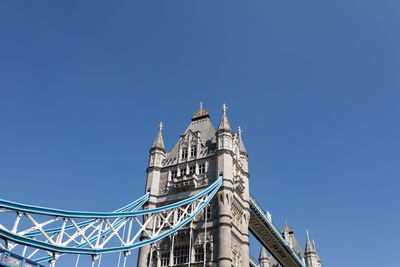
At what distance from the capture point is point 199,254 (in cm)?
3553

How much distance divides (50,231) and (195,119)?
2333 cm

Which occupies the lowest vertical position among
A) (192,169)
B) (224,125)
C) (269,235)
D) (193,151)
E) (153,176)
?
(269,235)

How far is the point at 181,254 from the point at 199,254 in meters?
1.86

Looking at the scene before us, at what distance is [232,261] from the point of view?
35.9m

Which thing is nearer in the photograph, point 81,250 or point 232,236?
point 81,250

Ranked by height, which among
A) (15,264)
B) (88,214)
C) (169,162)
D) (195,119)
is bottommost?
(15,264)

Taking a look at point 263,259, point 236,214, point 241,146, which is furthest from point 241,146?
point 263,259

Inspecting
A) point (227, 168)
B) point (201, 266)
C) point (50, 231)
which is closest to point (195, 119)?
point (227, 168)

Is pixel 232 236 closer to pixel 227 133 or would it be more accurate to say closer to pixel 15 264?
pixel 227 133

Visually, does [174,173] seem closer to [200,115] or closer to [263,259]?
[200,115]

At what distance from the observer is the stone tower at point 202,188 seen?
3553 cm

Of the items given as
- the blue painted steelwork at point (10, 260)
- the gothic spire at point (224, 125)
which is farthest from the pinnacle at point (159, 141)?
the blue painted steelwork at point (10, 260)

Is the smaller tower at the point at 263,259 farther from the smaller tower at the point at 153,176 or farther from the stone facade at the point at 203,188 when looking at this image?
the smaller tower at the point at 153,176

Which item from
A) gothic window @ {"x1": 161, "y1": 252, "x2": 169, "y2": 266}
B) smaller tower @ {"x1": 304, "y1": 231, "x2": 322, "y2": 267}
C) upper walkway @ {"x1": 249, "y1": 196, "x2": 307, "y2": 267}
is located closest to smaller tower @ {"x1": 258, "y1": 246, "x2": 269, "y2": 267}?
smaller tower @ {"x1": 304, "y1": 231, "x2": 322, "y2": 267}
